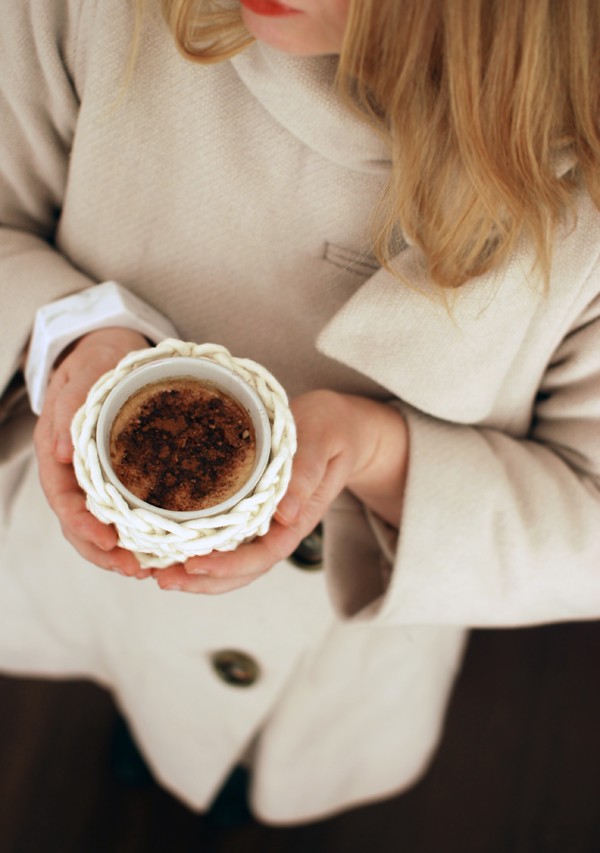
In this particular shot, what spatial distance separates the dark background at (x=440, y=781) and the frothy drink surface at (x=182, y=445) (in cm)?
96

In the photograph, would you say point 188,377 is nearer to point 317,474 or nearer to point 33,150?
point 317,474

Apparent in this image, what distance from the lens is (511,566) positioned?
24.5 inches

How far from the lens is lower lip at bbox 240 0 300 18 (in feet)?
1.40

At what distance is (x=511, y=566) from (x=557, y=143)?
331 millimetres

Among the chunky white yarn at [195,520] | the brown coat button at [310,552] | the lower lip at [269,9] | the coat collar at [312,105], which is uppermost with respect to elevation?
the lower lip at [269,9]

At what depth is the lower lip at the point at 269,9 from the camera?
427 mm

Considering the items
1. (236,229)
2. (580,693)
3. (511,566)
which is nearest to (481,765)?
(580,693)

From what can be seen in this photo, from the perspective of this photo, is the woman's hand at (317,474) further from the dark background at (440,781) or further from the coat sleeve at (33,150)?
the dark background at (440,781)

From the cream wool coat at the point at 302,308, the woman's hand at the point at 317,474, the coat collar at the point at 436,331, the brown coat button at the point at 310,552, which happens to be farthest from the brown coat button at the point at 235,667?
the coat collar at the point at 436,331

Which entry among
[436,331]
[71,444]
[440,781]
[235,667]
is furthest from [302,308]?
[440,781]

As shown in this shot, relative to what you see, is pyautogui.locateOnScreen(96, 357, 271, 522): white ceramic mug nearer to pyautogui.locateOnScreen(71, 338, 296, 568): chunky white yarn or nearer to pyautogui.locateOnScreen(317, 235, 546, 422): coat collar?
pyautogui.locateOnScreen(71, 338, 296, 568): chunky white yarn

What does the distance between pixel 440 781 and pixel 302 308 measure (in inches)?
39.5

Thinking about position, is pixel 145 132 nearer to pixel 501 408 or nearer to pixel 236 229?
pixel 236 229

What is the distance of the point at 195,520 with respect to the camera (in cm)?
42
